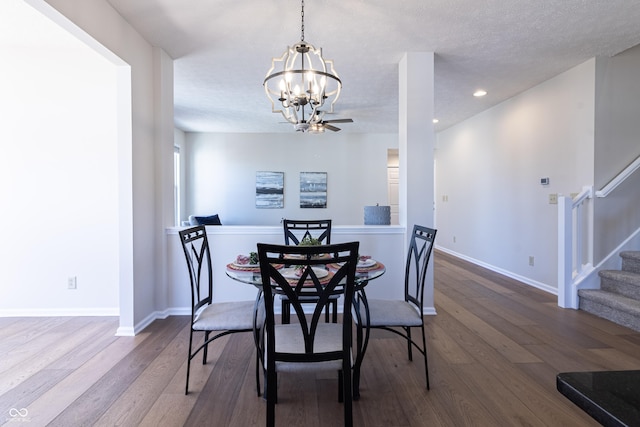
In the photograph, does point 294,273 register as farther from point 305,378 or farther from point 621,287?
point 621,287

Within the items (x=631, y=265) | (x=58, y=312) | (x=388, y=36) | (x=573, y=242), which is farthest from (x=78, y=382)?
(x=631, y=265)

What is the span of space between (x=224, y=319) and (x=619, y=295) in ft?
12.5

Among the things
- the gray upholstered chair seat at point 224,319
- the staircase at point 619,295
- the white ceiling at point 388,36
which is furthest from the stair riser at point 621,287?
the gray upholstered chair seat at point 224,319

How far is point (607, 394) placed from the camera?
0.56m

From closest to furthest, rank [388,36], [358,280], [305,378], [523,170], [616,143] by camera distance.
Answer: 1. [358,280]
2. [305,378]
3. [388,36]
4. [616,143]
5. [523,170]

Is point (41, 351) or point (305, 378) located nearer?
point (305, 378)

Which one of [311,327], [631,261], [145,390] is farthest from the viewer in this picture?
[631,261]

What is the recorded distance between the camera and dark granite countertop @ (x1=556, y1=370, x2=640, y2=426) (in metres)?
0.51

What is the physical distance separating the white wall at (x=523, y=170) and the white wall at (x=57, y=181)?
5.05 meters

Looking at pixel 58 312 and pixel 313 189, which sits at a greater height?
pixel 313 189

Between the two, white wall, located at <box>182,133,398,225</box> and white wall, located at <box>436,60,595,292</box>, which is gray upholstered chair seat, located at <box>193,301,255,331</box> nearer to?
white wall, located at <box>436,60,595,292</box>

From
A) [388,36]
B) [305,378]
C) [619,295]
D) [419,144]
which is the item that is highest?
[388,36]

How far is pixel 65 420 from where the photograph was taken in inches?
66.6

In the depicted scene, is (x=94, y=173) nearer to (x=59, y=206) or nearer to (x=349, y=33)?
(x=59, y=206)
